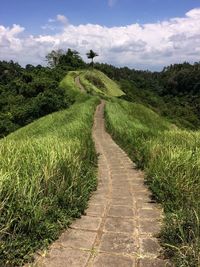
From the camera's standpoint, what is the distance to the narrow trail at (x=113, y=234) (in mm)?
4395

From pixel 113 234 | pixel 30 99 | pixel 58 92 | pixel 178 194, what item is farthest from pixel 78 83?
pixel 113 234

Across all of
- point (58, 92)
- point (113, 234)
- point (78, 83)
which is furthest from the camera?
point (78, 83)

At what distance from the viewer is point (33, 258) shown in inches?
172

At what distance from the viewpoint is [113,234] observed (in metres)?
5.16

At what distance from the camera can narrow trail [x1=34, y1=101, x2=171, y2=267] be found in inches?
173

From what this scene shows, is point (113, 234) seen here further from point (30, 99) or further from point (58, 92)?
point (30, 99)

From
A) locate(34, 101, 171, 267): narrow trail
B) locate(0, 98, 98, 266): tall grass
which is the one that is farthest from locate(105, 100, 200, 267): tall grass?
locate(0, 98, 98, 266): tall grass

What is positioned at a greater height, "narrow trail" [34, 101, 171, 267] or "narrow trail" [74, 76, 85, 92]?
"narrow trail" [74, 76, 85, 92]

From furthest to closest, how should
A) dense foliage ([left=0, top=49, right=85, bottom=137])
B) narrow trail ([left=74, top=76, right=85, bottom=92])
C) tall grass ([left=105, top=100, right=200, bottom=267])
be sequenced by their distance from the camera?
narrow trail ([left=74, top=76, right=85, bottom=92])
dense foliage ([left=0, top=49, right=85, bottom=137])
tall grass ([left=105, top=100, right=200, bottom=267])

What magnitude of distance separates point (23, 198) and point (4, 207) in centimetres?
28

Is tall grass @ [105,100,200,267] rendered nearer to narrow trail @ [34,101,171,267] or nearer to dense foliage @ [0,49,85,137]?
narrow trail @ [34,101,171,267]

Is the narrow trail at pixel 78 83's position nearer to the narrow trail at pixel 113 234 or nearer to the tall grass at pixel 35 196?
the narrow trail at pixel 113 234

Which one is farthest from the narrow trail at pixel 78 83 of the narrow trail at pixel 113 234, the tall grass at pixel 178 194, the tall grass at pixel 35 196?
the tall grass at pixel 35 196

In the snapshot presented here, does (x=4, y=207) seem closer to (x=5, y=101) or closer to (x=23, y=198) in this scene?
(x=23, y=198)
